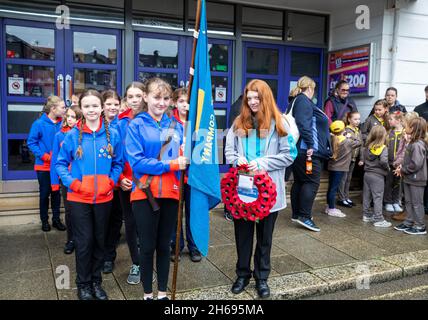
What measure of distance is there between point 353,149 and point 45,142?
4880mm

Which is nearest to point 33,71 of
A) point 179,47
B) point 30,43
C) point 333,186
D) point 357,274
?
point 30,43

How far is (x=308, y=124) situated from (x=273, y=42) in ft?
10.9

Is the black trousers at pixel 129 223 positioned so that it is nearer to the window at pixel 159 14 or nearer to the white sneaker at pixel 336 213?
the white sneaker at pixel 336 213

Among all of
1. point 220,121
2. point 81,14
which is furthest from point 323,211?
point 81,14

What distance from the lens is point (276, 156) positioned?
360 centimetres

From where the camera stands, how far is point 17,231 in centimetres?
544

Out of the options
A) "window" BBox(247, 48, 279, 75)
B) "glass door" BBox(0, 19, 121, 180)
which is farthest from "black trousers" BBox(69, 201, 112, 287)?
"window" BBox(247, 48, 279, 75)

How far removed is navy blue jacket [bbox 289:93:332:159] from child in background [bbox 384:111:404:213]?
5.02ft

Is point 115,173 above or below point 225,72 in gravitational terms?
below

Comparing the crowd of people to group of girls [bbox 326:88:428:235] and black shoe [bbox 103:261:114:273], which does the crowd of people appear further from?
group of girls [bbox 326:88:428:235]

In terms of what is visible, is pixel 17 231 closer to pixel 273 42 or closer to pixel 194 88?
pixel 194 88

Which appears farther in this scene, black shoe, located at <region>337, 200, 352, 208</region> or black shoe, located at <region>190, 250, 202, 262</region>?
black shoe, located at <region>337, 200, 352, 208</region>

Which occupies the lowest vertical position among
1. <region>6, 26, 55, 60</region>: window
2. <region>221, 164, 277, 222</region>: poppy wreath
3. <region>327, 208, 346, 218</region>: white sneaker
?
<region>327, 208, 346, 218</region>: white sneaker

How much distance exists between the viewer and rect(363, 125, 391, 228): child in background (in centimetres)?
614
